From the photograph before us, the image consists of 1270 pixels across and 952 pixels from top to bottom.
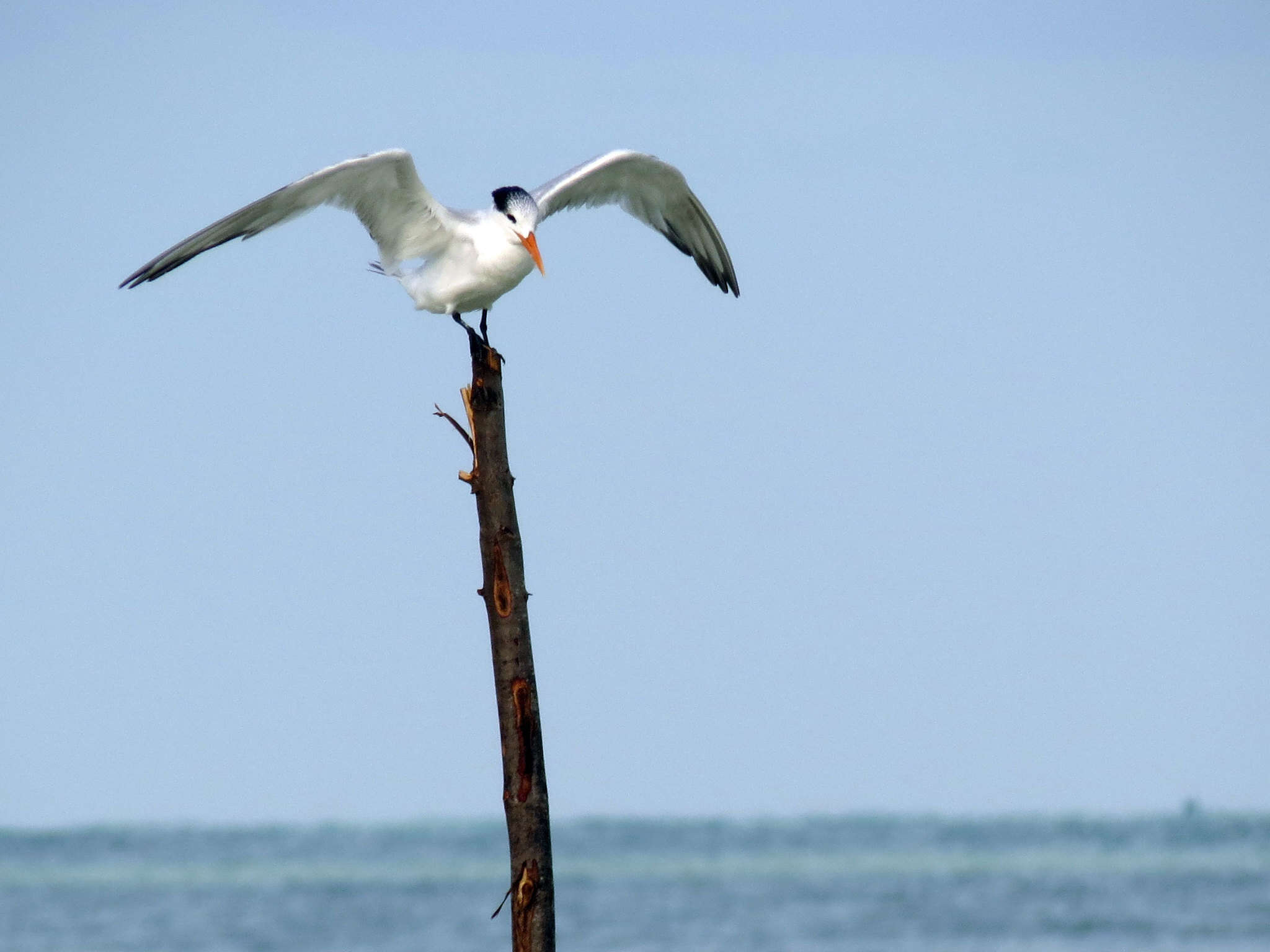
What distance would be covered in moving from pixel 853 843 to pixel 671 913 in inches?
660

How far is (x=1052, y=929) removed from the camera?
22.2 m

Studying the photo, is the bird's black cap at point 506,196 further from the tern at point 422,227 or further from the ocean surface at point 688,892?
the ocean surface at point 688,892

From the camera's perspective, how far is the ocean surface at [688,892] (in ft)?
72.2

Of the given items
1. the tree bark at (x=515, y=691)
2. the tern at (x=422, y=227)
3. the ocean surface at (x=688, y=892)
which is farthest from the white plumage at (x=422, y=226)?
the ocean surface at (x=688, y=892)

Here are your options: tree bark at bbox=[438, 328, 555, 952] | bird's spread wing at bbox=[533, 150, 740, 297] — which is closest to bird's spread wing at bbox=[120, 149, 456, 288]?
bird's spread wing at bbox=[533, 150, 740, 297]

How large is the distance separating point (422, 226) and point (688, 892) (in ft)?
73.5

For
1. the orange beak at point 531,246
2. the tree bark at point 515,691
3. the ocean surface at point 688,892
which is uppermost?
the orange beak at point 531,246

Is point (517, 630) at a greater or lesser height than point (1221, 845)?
greater

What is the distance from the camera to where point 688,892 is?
94.9ft

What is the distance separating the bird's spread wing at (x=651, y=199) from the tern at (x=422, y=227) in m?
0.03

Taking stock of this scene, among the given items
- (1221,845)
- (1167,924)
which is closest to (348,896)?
(1167,924)

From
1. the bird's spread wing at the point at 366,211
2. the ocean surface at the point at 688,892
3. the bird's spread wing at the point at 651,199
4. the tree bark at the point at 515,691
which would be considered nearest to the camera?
Result: the tree bark at the point at 515,691

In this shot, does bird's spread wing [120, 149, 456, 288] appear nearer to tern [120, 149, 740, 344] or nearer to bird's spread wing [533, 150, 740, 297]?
tern [120, 149, 740, 344]

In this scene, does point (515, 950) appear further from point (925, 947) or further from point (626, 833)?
point (626, 833)
